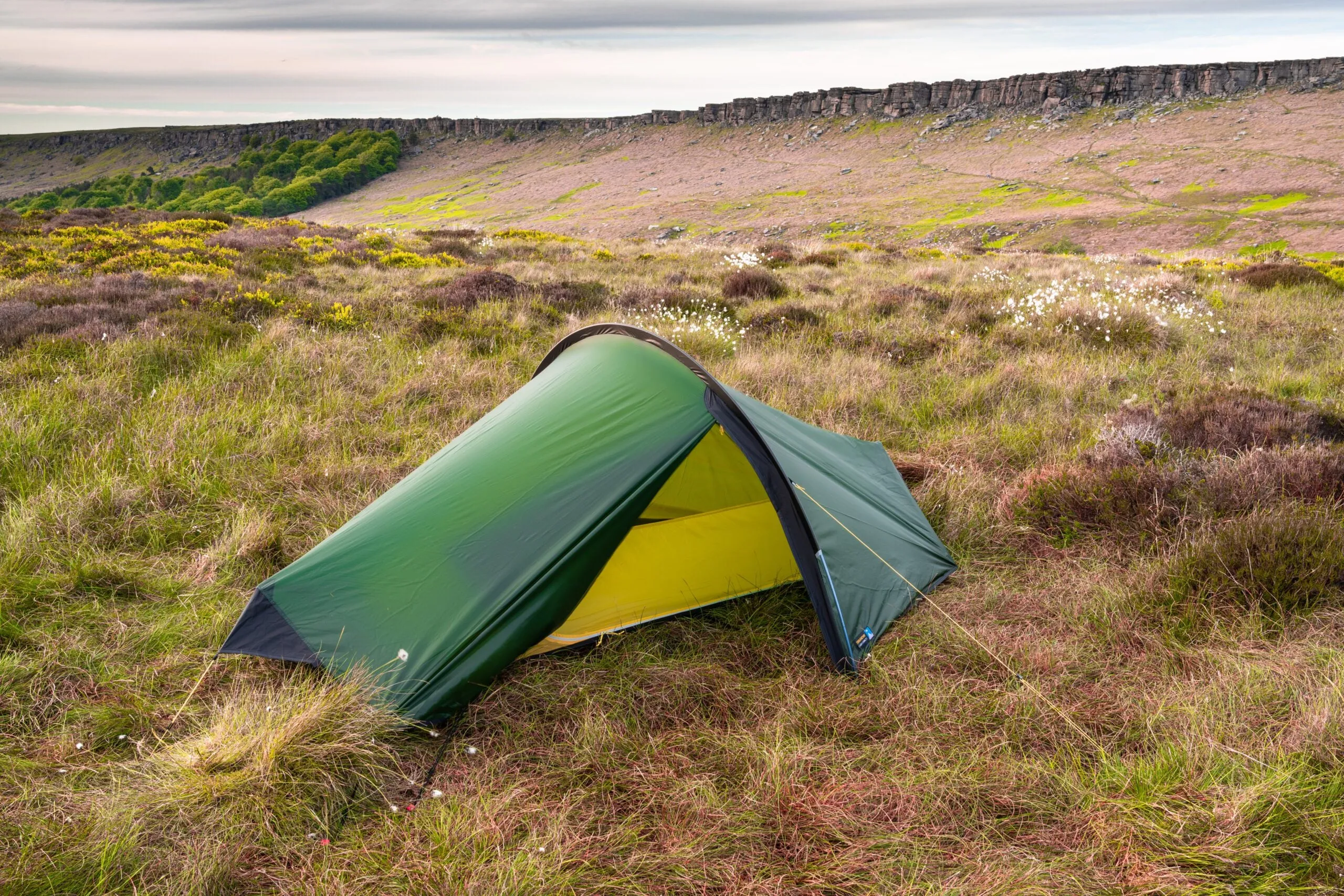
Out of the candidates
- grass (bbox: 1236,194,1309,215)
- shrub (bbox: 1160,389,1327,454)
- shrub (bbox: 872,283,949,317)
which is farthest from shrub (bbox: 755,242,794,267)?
grass (bbox: 1236,194,1309,215)

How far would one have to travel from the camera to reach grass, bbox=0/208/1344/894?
7.32 feet

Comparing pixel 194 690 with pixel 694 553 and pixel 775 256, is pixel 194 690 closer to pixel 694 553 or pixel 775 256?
pixel 694 553

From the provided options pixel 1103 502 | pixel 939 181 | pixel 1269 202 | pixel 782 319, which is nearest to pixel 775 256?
pixel 782 319

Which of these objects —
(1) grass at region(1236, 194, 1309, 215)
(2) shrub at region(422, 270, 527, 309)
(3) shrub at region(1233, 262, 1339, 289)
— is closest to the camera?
(2) shrub at region(422, 270, 527, 309)

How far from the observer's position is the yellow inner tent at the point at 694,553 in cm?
360

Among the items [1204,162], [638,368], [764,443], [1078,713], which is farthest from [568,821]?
[1204,162]

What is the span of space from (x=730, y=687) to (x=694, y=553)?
36.9 inches

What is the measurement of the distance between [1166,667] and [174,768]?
3.63 m

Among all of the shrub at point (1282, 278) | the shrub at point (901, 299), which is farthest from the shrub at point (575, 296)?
the shrub at point (1282, 278)

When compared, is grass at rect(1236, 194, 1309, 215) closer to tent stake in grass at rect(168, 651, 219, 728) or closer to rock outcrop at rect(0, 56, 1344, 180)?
rock outcrop at rect(0, 56, 1344, 180)

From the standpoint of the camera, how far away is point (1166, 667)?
9.86 feet

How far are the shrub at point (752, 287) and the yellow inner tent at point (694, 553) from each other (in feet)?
24.0

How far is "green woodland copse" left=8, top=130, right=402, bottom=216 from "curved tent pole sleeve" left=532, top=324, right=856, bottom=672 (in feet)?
218

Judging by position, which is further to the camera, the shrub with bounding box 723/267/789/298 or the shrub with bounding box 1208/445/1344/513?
the shrub with bounding box 723/267/789/298
